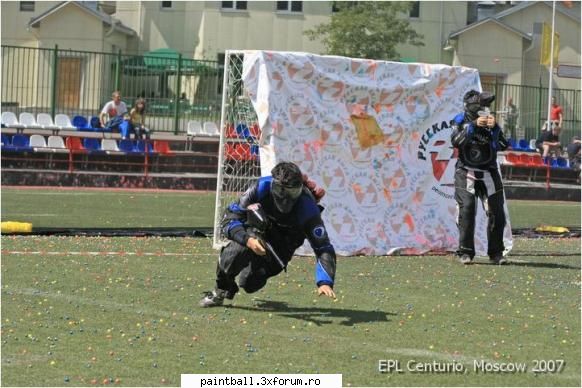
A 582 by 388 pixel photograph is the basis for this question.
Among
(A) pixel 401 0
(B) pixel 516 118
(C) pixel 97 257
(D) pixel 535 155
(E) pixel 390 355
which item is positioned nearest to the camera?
(E) pixel 390 355

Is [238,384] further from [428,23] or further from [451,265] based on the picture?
[428,23]

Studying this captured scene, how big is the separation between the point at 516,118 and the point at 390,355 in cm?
3092

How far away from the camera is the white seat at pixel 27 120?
3172cm

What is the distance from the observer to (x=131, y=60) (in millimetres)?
34375

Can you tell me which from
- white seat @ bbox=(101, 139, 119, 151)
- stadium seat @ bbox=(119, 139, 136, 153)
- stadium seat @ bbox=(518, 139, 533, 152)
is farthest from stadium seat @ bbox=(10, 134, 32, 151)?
stadium seat @ bbox=(518, 139, 533, 152)

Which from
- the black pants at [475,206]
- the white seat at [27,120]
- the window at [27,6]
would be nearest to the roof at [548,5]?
the window at [27,6]

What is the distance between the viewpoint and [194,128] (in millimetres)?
32969

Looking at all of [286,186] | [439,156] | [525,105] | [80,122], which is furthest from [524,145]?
[286,186]

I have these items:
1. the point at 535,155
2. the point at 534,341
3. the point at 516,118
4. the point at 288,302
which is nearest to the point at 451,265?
the point at 288,302

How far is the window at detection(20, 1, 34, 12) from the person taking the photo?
55.1 metres

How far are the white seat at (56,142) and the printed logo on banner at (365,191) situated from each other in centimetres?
1540

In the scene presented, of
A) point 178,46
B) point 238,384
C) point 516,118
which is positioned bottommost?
point 238,384

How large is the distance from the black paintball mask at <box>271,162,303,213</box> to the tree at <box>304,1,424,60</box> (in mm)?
42334

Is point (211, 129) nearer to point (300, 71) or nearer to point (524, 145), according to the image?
point (524, 145)
